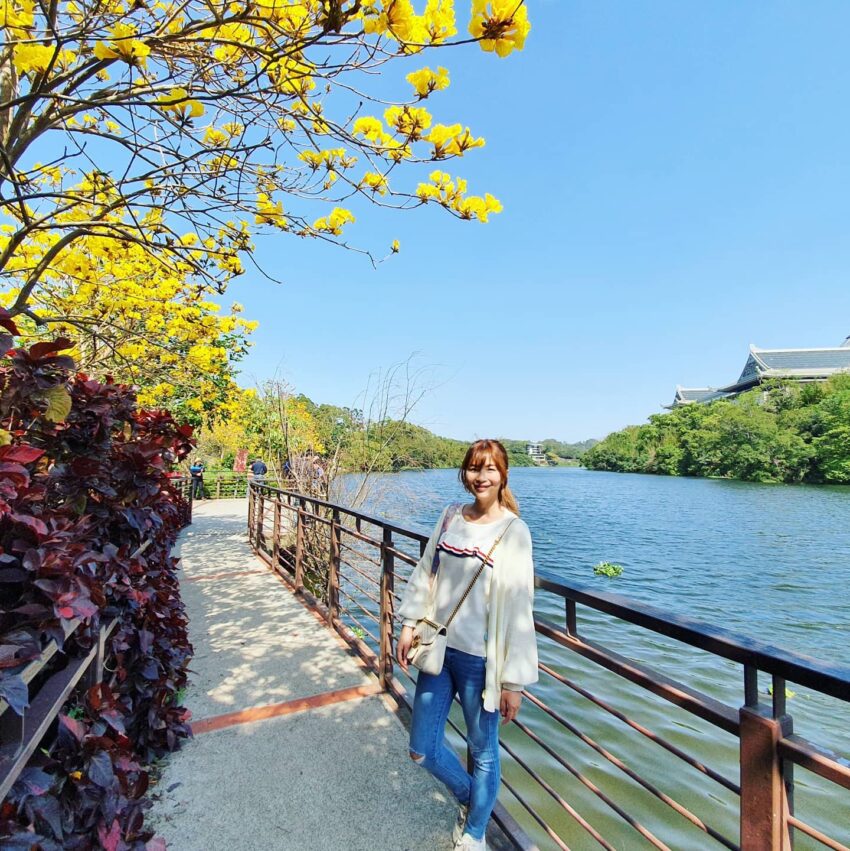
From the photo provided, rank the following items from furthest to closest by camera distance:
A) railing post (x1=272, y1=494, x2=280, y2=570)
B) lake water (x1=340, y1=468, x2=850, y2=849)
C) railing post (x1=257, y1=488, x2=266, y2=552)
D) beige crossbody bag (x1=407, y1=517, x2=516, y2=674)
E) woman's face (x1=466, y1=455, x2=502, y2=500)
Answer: railing post (x1=257, y1=488, x2=266, y2=552), railing post (x1=272, y1=494, x2=280, y2=570), lake water (x1=340, y1=468, x2=850, y2=849), woman's face (x1=466, y1=455, x2=502, y2=500), beige crossbody bag (x1=407, y1=517, x2=516, y2=674)

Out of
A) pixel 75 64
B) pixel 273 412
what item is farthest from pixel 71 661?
pixel 273 412

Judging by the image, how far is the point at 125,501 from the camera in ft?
5.44

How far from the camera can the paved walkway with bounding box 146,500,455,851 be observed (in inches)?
64.3

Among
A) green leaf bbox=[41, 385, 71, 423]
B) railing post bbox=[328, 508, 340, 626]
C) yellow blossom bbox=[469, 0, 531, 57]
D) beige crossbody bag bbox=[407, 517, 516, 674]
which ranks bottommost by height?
railing post bbox=[328, 508, 340, 626]

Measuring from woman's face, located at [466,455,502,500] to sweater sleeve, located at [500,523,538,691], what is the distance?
22cm

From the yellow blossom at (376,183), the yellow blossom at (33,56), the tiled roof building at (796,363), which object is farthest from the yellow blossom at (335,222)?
the tiled roof building at (796,363)

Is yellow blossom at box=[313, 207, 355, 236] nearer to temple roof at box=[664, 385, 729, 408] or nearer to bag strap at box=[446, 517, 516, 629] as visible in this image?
bag strap at box=[446, 517, 516, 629]

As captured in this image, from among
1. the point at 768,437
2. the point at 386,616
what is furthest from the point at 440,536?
the point at 768,437

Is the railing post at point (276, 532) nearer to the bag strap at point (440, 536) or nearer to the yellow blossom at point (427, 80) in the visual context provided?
the bag strap at point (440, 536)

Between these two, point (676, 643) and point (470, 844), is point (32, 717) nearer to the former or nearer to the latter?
point (470, 844)

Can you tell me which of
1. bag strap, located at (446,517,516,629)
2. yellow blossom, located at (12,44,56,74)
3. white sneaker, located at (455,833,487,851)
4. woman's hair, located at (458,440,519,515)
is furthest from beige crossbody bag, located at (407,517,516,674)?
yellow blossom, located at (12,44,56,74)

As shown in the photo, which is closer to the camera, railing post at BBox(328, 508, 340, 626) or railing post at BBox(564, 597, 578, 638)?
railing post at BBox(564, 597, 578, 638)

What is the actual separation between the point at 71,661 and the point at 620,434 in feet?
234

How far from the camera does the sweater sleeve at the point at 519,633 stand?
1344 millimetres
